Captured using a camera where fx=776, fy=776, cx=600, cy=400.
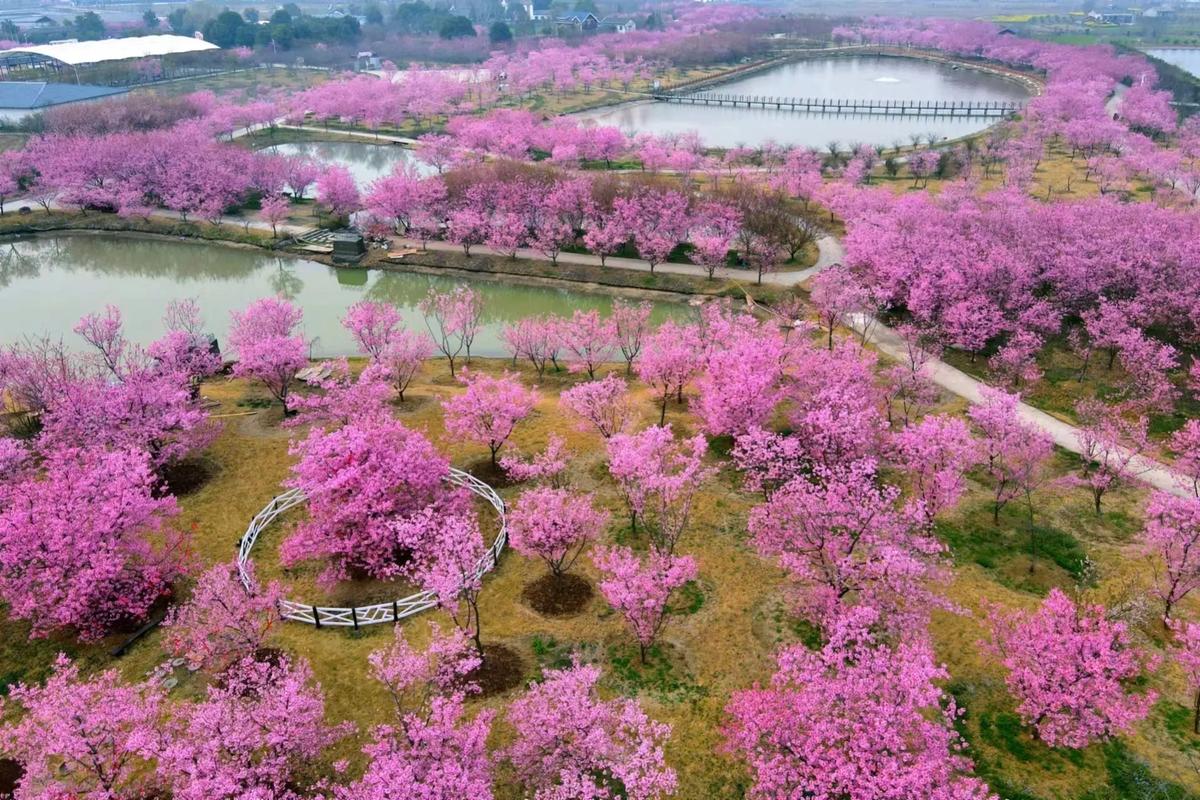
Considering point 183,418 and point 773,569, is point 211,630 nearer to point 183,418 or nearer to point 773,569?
point 183,418

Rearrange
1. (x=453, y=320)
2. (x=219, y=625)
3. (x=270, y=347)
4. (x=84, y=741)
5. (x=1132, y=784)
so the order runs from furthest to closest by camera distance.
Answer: (x=453, y=320), (x=270, y=347), (x=219, y=625), (x=1132, y=784), (x=84, y=741)

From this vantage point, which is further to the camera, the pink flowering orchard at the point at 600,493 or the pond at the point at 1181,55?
the pond at the point at 1181,55

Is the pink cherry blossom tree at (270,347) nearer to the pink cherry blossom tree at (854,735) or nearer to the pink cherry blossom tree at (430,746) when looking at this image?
the pink cherry blossom tree at (430,746)

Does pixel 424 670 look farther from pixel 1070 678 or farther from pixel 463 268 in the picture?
pixel 463 268

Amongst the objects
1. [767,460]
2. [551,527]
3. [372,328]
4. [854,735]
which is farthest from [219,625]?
[372,328]

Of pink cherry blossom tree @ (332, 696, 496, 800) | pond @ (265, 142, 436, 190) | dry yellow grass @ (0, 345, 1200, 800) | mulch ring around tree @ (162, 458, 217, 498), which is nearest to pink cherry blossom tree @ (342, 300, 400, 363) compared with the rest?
dry yellow grass @ (0, 345, 1200, 800)

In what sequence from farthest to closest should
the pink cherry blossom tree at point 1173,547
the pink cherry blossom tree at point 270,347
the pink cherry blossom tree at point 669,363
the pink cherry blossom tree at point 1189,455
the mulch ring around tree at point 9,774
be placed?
the pink cherry blossom tree at point 669,363, the pink cherry blossom tree at point 270,347, the pink cherry blossom tree at point 1189,455, the pink cherry blossom tree at point 1173,547, the mulch ring around tree at point 9,774

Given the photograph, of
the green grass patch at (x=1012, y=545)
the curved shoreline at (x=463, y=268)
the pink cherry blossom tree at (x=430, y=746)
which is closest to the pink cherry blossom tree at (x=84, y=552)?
the pink cherry blossom tree at (x=430, y=746)
